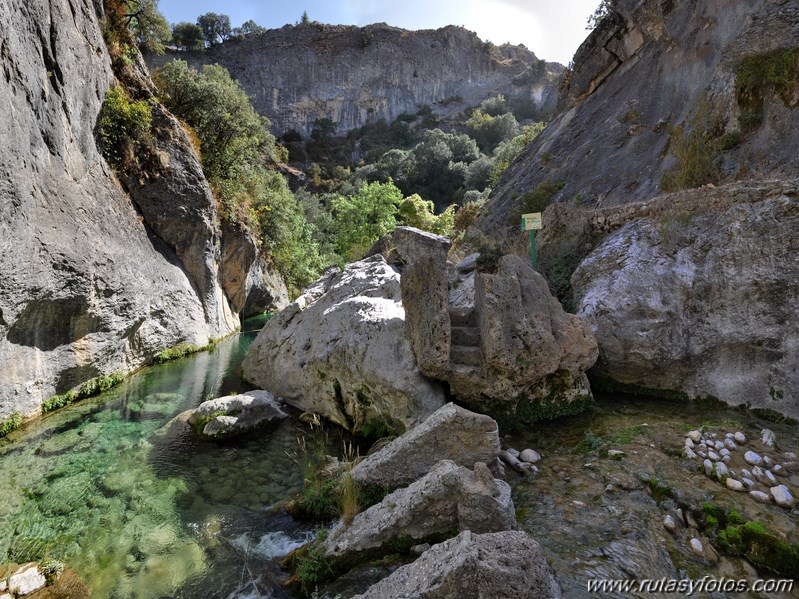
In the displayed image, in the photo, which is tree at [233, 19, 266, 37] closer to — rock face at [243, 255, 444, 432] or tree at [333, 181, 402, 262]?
tree at [333, 181, 402, 262]

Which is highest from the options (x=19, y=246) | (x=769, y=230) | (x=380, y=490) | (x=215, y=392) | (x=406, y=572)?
(x=19, y=246)

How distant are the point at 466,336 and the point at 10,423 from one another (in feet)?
26.4

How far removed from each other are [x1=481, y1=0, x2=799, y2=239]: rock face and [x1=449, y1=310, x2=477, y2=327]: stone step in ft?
22.2

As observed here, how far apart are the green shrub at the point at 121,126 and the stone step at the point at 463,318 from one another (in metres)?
11.8

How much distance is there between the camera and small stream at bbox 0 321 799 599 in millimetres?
3459

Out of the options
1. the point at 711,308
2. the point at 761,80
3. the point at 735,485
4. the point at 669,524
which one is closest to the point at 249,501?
the point at 669,524

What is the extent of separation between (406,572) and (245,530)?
2.50 m

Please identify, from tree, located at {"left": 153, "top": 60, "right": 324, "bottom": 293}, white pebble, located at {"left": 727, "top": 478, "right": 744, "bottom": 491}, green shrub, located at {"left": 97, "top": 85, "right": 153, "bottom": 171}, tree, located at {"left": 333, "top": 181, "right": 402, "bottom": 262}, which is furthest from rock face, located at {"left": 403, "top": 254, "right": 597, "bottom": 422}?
tree, located at {"left": 333, "top": 181, "right": 402, "bottom": 262}

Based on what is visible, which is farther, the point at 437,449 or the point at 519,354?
the point at 519,354

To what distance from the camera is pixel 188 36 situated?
56.1 m

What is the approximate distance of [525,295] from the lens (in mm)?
6277

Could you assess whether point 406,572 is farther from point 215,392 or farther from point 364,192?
point 364,192

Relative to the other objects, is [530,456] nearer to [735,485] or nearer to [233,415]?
[735,485]

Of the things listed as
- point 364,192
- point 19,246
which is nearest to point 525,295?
point 19,246
